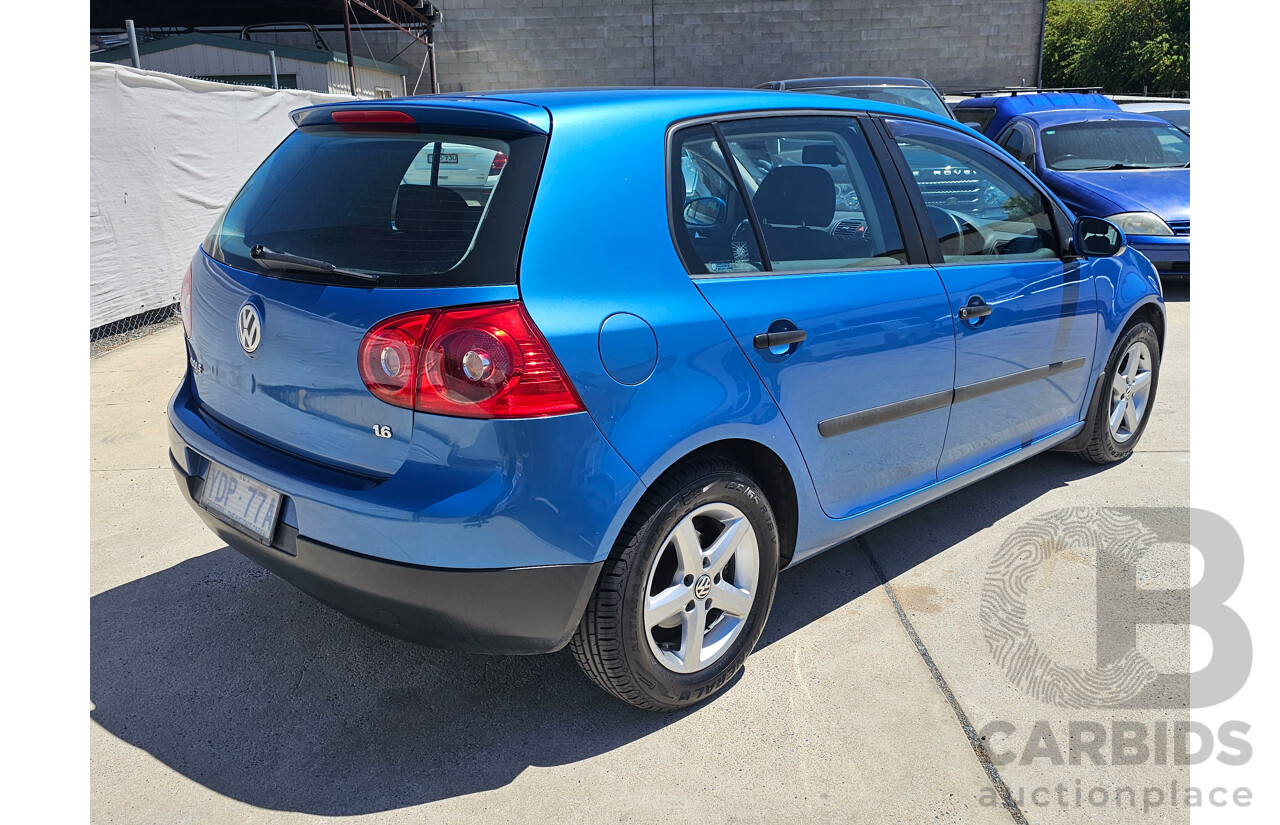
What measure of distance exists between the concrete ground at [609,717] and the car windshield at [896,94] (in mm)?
→ 7283

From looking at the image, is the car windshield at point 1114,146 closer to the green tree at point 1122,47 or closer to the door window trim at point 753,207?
the door window trim at point 753,207

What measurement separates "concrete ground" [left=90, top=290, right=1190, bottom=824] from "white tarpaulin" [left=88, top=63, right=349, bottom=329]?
12.4 feet

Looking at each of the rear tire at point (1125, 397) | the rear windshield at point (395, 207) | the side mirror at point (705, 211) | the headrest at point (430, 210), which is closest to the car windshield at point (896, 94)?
the rear tire at point (1125, 397)

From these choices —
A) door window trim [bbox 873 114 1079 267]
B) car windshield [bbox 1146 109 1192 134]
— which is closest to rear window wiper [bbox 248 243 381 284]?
door window trim [bbox 873 114 1079 267]

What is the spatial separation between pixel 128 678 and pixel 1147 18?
35393 mm

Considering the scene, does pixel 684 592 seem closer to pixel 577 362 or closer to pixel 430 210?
pixel 577 362

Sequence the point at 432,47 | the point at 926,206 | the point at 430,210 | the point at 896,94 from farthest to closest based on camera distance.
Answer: the point at 432,47, the point at 896,94, the point at 926,206, the point at 430,210

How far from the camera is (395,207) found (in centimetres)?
237

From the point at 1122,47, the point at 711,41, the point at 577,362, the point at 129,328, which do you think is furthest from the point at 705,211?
the point at 1122,47

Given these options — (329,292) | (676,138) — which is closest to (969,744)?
(676,138)

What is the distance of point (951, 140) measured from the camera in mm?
3469

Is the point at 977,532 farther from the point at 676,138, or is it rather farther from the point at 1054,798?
the point at 676,138

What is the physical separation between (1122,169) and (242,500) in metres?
9.04

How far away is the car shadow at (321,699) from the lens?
7.90 feet
